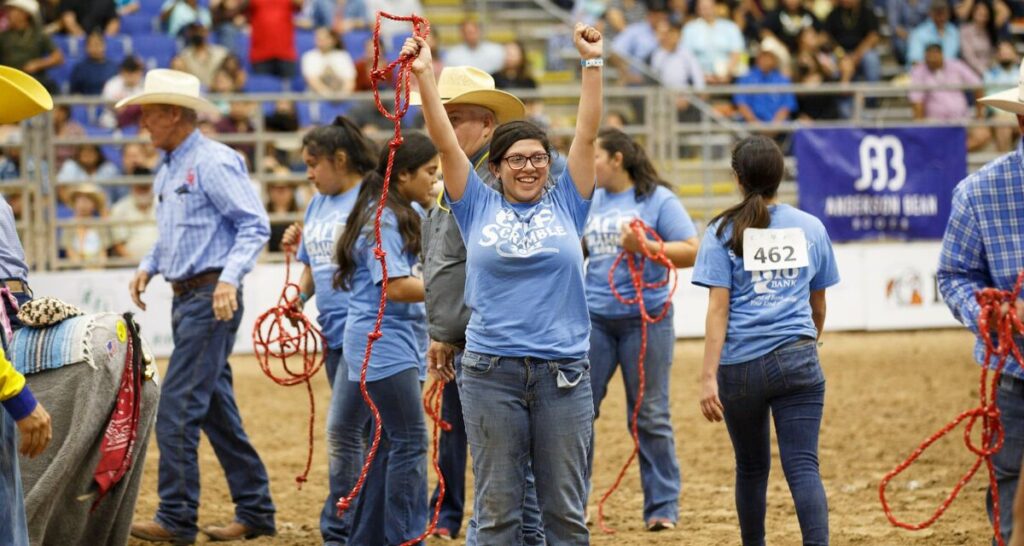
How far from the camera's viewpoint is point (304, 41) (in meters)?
17.7

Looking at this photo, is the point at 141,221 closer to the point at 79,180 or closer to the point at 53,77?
the point at 79,180

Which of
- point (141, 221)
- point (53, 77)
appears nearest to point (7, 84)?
point (141, 221)

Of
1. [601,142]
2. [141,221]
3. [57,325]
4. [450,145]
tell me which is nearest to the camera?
[450,145]

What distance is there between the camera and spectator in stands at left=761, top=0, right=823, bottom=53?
1845 cm

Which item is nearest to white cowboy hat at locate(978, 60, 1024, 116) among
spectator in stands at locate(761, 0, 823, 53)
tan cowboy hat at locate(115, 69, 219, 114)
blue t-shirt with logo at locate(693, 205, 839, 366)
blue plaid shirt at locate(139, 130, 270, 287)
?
blue t-shirt with logo at locate(693, 205, 839, 366)

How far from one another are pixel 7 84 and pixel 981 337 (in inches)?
138

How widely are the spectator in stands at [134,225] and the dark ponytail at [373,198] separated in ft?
27.0

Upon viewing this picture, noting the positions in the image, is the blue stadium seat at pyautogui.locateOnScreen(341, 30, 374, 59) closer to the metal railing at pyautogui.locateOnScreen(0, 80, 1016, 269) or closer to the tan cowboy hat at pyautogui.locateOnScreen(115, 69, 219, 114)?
the metal railing at pyautogui.locateOnScreen(0, 80, 1016, 269)

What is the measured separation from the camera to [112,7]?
17.4 m

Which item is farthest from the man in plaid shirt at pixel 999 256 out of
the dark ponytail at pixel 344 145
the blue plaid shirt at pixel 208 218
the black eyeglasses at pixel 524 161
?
the blue plaid shirt at pixel 208 218

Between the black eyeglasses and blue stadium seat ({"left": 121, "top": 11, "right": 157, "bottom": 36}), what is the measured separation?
13.8 metres

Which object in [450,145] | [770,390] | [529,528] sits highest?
[450,145]

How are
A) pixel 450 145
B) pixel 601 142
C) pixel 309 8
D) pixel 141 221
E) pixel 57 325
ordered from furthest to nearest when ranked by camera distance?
pixel 309 8 → pixel 141 221 → pixel 601 142 → pixel 57 325 → pixel 450 145

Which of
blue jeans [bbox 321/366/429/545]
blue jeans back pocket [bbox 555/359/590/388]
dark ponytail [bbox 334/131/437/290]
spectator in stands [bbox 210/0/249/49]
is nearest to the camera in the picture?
blue jeans back pocket [bbox 555/359/590/388]
